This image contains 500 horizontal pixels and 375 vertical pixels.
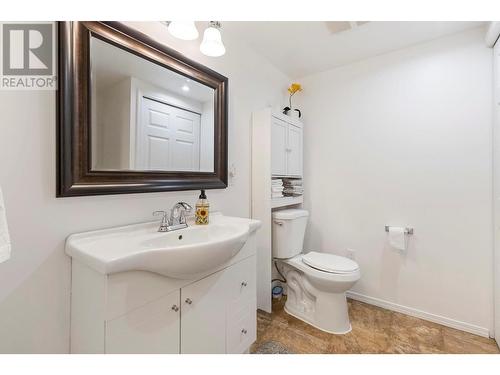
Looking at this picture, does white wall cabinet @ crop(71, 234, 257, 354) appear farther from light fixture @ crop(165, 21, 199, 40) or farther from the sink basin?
light fixture @ crop(165, 21, 199, 40)

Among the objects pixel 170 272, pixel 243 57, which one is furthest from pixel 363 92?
pixel 170 272

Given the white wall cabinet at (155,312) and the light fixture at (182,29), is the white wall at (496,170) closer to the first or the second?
the white wall cabinet at (155,312)

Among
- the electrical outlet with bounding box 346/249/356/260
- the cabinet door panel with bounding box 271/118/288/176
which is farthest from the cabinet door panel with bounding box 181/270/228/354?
the electrical outlet with bounding box 346/249/356/260

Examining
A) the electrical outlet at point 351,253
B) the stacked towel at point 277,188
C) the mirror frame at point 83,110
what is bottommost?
the electrical outlet at point 351,253

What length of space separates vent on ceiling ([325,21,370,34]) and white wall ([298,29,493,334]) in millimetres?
522

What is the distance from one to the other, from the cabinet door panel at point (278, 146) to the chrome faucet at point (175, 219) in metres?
0.88

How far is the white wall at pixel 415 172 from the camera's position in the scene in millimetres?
1598

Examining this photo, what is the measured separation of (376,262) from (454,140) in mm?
1129

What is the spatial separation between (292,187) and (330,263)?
0.74 metres

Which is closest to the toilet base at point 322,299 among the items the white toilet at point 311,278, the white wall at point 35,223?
the white toilet at point 311,278

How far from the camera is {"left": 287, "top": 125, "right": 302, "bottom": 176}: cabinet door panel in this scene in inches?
81.9

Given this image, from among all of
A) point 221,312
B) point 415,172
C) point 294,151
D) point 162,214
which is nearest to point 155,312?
point 221,312

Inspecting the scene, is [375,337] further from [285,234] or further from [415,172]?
[415,172]
